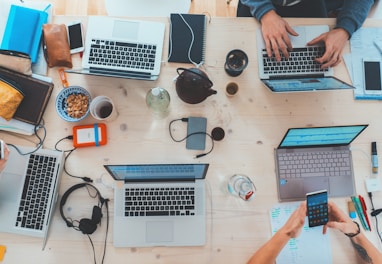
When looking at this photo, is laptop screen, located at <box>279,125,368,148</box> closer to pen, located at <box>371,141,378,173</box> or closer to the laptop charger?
pen, located at <box>371,141,378,173</box>

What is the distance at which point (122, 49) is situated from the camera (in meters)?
1.17

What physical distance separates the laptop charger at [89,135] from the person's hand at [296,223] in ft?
2.54

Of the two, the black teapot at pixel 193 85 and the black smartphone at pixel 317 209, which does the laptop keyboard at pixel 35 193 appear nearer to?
the black teapot at pixel 193 85

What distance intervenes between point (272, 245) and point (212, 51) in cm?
80

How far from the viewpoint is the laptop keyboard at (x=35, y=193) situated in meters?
1.08

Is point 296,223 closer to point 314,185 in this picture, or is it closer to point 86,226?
point 314,185

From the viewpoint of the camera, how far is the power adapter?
1.15 meters

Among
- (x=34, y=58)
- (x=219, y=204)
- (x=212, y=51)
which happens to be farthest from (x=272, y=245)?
(x=34, y=58)

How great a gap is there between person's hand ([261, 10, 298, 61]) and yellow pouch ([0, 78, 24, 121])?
39.6 inches

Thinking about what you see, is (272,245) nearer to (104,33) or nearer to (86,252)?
→ (86,252)

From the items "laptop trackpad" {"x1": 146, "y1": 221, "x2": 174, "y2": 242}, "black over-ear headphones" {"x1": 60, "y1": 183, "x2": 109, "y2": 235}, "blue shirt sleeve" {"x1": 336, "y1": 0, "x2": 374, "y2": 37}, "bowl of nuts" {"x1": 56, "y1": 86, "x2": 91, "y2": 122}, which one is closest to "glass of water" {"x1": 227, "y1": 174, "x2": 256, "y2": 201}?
"laptop trackpad" {"x1": 146, "y1": 221, "x2": 174, "y2": 242}

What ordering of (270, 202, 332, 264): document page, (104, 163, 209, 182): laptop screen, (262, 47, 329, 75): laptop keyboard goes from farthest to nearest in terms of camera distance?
1. (262, 47, 329, 75): laptop keyboard
2. (270, 202, 332, 264): document page
3. (104, 163, 209, 182): laptop screen

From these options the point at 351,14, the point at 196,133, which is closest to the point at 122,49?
the point at 196,133

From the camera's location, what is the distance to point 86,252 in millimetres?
1094
